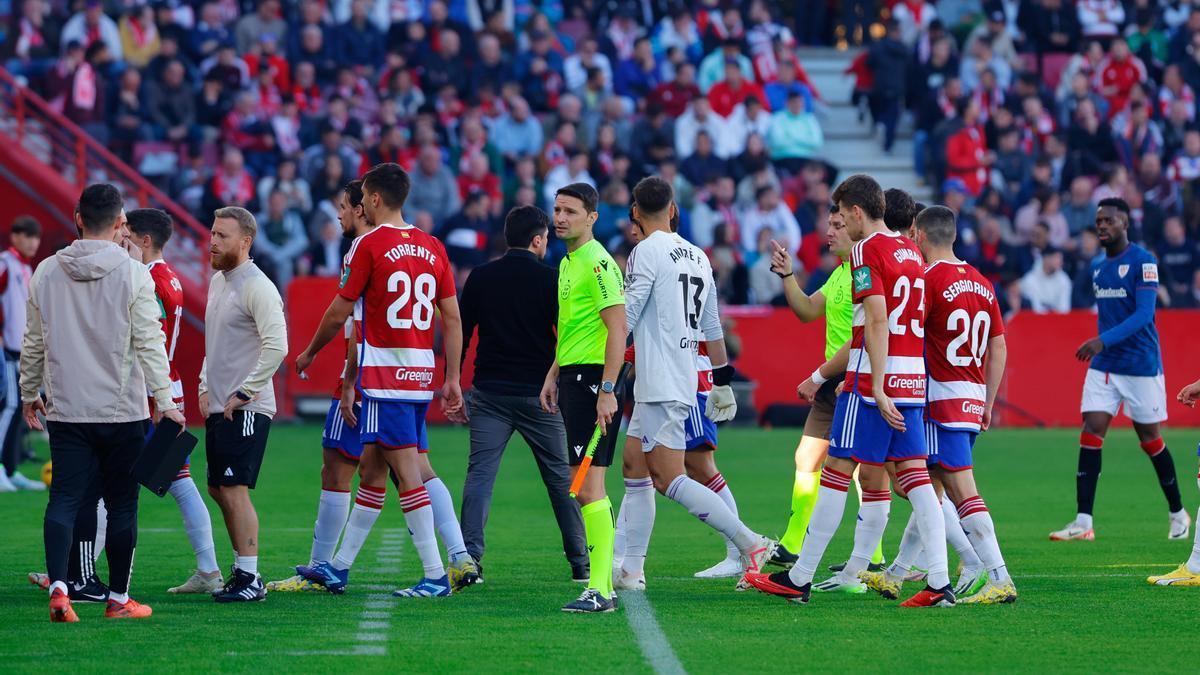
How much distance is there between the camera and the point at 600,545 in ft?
26.6

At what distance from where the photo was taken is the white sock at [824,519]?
8273mm

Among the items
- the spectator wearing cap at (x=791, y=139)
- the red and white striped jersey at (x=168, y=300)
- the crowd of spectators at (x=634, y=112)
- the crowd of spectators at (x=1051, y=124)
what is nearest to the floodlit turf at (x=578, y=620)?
the red and white striped jersey at (x=168, y=300)

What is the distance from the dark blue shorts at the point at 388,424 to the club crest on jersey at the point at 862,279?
2.32 meters

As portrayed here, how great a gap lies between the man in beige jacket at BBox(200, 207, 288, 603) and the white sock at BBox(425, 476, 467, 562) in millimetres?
1007

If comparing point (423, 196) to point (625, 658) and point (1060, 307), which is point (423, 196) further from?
point (625, 658)

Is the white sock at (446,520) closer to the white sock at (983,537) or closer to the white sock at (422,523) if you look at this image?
the white sock at (422,523)

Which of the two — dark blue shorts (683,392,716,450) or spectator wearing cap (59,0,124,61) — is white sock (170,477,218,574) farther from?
spectator wearing cap (59,0,124,61)

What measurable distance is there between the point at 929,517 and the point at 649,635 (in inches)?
66.6

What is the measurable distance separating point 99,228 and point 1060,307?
17.3 metres

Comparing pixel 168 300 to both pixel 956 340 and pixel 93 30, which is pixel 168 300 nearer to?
pixel 956 340

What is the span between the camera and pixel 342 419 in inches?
345

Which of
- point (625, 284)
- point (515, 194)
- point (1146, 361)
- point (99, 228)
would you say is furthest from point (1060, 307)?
point (99, 228)

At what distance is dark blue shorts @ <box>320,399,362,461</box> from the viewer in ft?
28.7

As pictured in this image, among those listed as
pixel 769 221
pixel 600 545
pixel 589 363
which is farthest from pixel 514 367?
pixel 769 221
